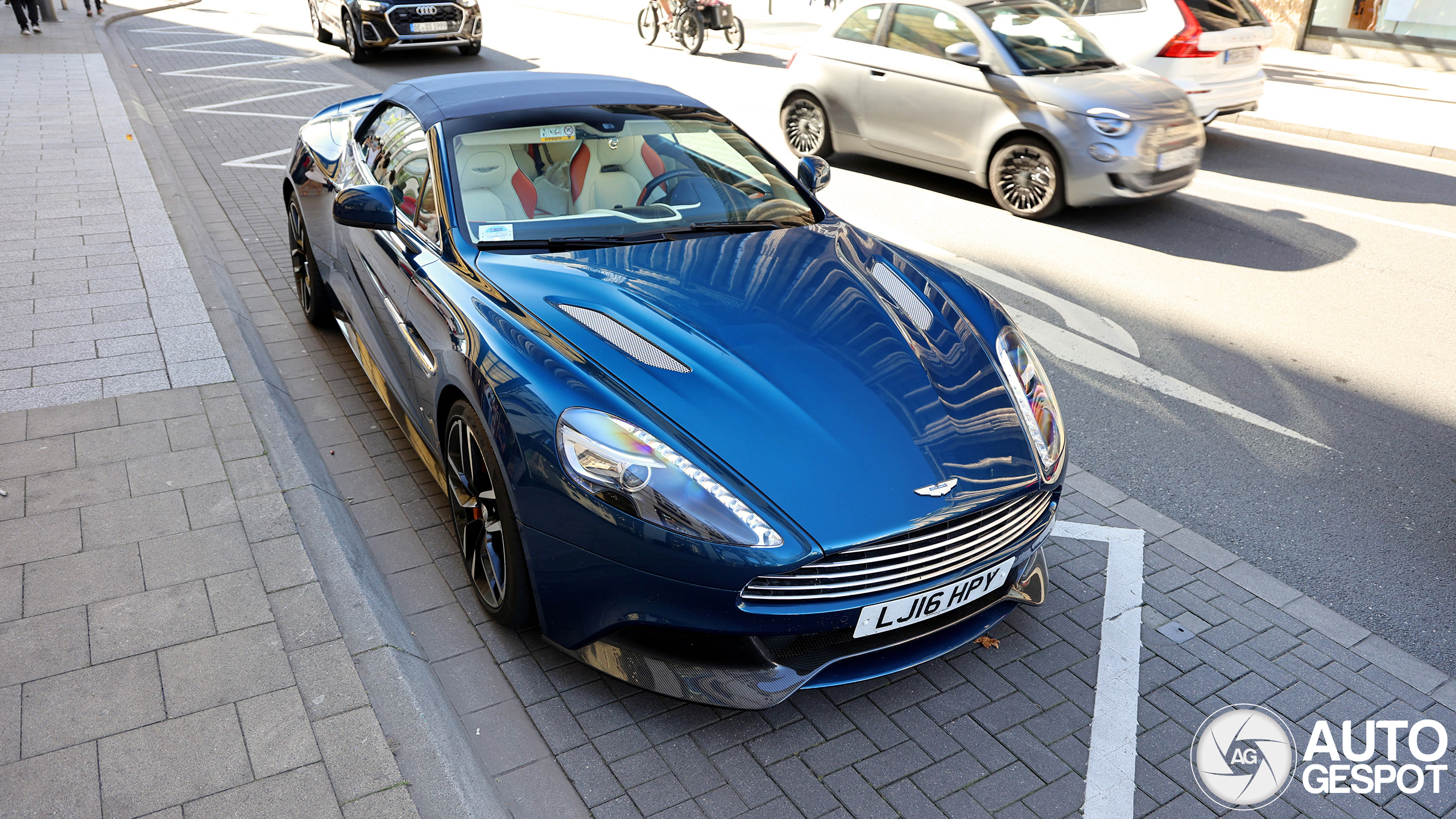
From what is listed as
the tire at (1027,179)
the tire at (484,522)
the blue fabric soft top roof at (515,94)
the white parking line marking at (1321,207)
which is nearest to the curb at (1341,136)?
the white parking line marking at (1321,207)

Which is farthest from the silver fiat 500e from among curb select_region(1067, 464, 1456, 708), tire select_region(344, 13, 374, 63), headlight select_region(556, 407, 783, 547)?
tire select_region(344, 13, 374, 63)

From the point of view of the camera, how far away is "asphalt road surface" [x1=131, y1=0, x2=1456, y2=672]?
3.95 m

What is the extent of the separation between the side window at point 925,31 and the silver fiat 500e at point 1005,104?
1cm

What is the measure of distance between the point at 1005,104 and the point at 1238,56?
3672 mm

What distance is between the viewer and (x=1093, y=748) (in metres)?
2.85

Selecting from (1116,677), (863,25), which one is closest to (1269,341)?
(1116,677)

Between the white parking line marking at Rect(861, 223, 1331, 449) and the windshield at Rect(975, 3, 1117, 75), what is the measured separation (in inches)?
95.6

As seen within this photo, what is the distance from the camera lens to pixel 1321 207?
27.0 ft

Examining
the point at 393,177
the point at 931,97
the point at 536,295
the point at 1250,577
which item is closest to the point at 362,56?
the point at 931,97

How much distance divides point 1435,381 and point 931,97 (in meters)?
4.43

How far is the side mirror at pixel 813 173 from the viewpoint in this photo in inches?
181

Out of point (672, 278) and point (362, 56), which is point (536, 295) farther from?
point (362, 56)

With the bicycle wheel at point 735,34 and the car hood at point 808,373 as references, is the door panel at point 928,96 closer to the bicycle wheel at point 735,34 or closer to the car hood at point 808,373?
the car hood at point 808,373

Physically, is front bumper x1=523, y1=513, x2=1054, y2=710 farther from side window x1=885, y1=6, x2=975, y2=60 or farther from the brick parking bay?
side window x1=885, y1=6, x2=975, y2=60
